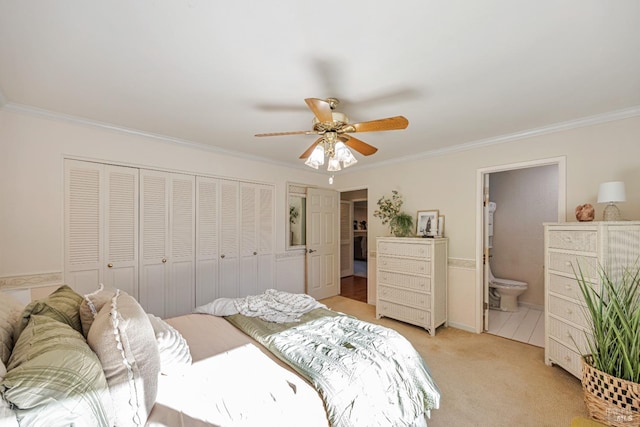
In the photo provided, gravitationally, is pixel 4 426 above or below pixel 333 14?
below

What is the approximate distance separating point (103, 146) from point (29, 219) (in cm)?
93

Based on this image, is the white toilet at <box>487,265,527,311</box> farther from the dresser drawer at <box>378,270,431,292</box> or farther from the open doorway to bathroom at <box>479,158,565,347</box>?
the dresser drawer at <box>378,270,431,292</box>

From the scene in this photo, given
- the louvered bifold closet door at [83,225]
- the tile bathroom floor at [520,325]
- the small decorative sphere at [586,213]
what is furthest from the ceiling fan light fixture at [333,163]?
the tile bathroom floor at [520,325]

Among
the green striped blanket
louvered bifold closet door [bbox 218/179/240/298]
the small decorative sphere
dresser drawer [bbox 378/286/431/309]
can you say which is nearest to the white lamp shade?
the small decorative sphere

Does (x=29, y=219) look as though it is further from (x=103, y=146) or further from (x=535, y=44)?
(x=535, y=44)

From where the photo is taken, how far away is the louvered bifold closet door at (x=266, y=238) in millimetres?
4121

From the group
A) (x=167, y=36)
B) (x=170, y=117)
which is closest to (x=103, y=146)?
(x=170, y=117)

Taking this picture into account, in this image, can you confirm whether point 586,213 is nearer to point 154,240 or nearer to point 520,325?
point 520,325

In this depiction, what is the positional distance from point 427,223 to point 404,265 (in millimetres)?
722

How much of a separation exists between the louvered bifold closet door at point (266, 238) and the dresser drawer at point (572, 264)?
136 inches

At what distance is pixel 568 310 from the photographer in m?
2.36

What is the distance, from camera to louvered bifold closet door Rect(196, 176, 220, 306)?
3500mm

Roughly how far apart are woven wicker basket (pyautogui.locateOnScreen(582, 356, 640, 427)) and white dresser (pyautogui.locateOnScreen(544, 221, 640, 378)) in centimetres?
75

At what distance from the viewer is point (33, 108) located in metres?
2.41
